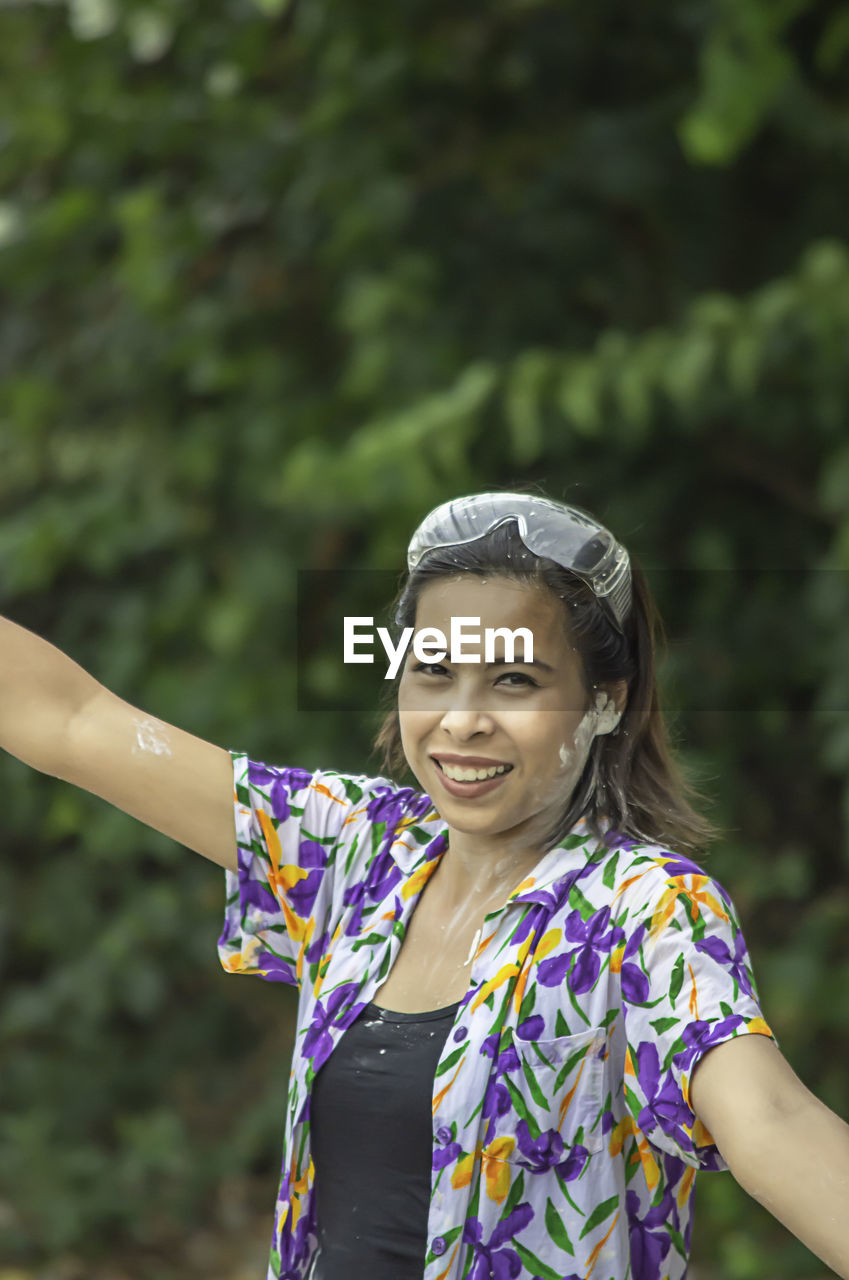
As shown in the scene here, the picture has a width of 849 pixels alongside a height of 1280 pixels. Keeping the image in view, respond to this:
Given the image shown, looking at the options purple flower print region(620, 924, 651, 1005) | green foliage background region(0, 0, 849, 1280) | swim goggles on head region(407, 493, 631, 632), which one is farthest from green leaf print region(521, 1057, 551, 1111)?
green foliage background region(0, 0, 849, 1280)

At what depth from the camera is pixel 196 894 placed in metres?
3.53

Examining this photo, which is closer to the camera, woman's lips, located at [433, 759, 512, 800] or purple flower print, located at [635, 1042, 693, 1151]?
purple flower print, located at [635, 1042, 693, 1151]

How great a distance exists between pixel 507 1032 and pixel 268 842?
0.36 m

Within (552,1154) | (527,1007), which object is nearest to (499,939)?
(527,1007)

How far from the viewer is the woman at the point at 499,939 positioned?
114cm

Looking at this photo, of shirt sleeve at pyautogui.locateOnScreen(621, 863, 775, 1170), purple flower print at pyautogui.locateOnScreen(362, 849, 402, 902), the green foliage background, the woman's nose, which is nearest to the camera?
shirt sleeve at pyautogui.locateOnScreen(621, 863, 775, 1170)

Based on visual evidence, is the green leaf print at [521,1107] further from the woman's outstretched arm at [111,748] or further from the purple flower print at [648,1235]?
the woman's outstretched arm at [111,748]

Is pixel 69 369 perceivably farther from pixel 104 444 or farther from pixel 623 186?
pixel 623 186

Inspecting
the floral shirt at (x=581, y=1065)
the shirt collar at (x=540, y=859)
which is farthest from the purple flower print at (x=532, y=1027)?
the shirt collar at (x=540, y=859)

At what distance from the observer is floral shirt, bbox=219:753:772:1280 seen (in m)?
1.14

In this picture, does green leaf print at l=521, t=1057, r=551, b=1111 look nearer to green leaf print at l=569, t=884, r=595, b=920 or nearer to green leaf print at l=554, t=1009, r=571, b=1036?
green leaf print at l=554, t=1009, r=571, b=1036

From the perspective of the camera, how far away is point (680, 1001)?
1131 mm

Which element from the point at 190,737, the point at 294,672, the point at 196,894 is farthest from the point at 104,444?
the point at 190,737

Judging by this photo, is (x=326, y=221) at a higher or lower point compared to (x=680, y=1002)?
higher
